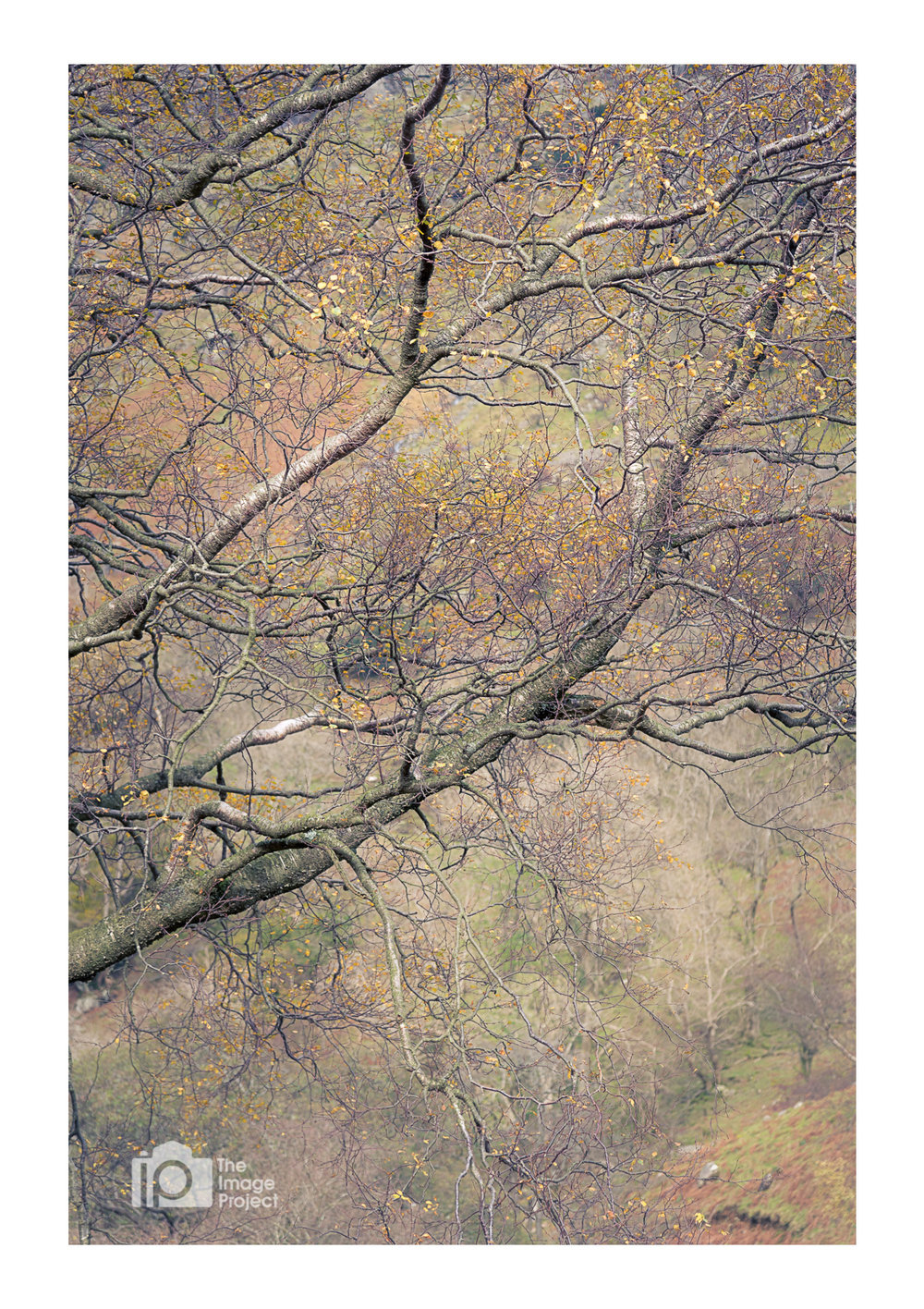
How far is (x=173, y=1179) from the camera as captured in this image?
8086mm

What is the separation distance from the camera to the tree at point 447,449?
5.59m

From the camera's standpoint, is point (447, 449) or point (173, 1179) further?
point (447, 449)

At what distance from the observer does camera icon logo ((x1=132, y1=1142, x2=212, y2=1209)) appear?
23.1ft

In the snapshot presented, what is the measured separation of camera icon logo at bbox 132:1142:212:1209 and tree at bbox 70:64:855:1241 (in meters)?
1.18

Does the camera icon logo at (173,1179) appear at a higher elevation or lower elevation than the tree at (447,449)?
lower

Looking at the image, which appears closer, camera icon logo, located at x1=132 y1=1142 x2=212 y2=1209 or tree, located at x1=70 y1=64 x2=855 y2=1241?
tree, located at x1=70 y1=64 x2=855 y2=1241

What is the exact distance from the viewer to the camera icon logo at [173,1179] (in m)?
7.05

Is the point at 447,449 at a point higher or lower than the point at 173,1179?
higher

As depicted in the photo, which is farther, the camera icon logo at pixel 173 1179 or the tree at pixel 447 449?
the camera icon logo at pixel 173 1179

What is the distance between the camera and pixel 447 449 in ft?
28.5

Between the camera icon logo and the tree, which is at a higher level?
the tree

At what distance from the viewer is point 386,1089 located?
11.0m

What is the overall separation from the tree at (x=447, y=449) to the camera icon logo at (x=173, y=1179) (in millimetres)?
1184

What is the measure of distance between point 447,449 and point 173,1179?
609cm
